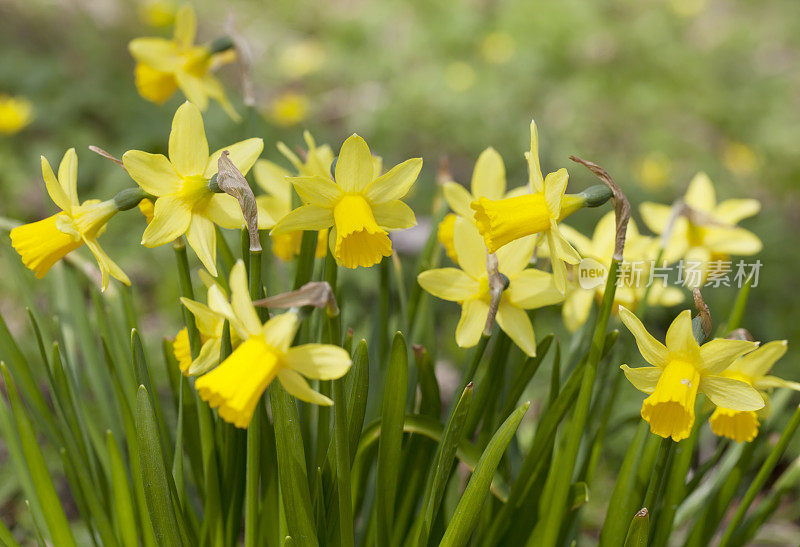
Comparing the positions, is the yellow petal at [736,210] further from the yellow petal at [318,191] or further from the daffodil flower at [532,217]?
the yellow petal at [318,191]

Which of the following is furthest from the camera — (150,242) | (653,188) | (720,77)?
(720,77)

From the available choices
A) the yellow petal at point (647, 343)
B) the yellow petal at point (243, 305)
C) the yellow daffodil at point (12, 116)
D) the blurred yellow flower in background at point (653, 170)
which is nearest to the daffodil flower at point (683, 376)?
the yellow petal at point (647, 343)

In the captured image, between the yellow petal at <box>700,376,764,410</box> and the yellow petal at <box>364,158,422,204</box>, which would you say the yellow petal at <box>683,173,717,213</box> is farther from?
the yellow petal at <box>364,158,422,204</box>

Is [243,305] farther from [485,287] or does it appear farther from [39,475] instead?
[39,475]

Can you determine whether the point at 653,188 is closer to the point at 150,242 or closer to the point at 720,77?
the point at 720,77

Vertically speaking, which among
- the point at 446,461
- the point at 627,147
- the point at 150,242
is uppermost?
the point at 150,242

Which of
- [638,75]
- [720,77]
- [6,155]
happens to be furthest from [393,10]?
[6,155]
